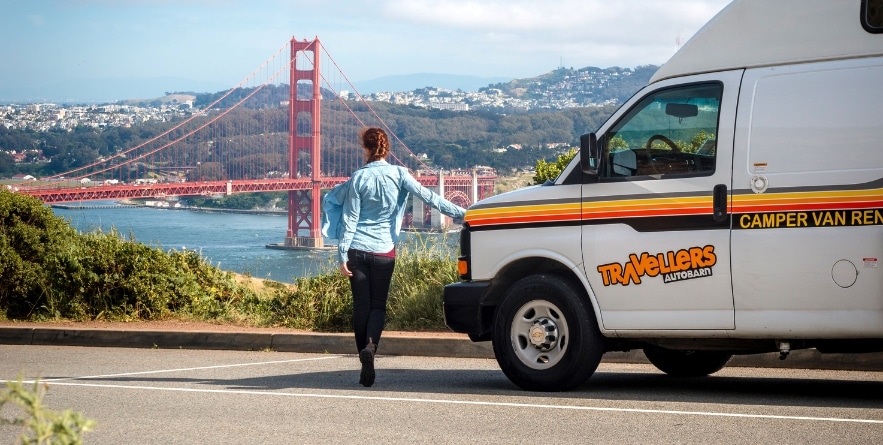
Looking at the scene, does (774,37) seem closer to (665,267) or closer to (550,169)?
(665,267)

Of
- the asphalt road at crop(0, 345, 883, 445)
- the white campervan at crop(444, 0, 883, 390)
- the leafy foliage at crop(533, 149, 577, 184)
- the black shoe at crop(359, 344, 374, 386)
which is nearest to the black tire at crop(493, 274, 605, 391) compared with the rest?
the white campervan at crop(444, 0, 883, 390)

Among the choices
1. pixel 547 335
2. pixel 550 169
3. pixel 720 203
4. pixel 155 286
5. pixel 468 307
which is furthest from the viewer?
pixel 550 169

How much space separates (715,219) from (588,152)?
954 mm

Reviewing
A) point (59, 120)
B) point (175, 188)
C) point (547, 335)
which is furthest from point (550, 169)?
point (59, 120)

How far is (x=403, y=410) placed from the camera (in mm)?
7477

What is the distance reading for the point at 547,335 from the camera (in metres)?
8.14

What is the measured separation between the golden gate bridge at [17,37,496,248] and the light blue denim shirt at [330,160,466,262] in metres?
40.2

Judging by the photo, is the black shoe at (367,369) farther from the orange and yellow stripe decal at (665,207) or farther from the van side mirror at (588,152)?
the van side mirror at (588,152)

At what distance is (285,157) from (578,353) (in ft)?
274

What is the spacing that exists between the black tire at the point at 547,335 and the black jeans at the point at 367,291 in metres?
1.04

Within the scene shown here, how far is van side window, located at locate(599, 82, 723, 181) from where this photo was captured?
7.68 meters

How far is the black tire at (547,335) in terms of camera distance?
7.96 meters

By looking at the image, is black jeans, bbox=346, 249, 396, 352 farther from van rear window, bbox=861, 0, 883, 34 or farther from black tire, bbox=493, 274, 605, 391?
van rear window, bbox=861, 0, 883, 34

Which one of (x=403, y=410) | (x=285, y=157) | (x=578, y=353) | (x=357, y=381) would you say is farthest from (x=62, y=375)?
(x=285, y=157)
